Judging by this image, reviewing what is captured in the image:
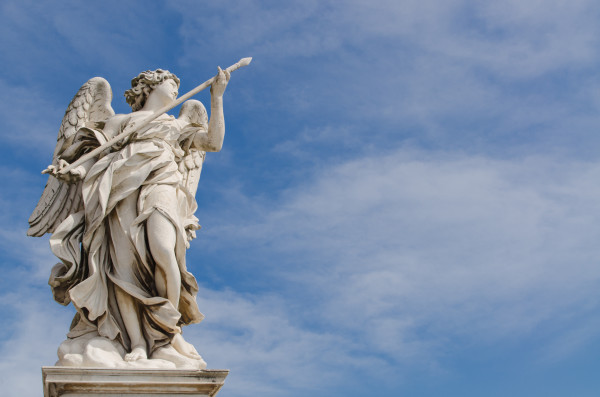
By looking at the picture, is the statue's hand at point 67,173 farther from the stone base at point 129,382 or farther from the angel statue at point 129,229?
the stone base at point 129,382

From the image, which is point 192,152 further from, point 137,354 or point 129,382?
point 129,382

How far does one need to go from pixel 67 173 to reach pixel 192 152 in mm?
1718

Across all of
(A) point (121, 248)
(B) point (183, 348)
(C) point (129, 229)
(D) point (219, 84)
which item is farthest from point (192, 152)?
(B) point (183, 348)

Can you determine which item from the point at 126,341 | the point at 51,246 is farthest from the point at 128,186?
the point at 126,341

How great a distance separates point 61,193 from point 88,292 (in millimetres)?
1612

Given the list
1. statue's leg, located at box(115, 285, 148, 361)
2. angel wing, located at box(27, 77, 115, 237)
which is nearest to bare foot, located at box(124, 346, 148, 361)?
statue's leg, located at box(115, 285, 148, 361)

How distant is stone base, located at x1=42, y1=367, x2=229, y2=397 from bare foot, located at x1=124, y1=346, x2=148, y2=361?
0.36 m

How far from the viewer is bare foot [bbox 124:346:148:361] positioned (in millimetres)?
8805

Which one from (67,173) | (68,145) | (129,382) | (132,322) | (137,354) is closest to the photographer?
(129,382)

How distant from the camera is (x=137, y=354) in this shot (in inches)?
349

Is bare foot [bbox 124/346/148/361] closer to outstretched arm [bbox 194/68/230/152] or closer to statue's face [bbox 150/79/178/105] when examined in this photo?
outstretched arm [bbox 194/68/230/152]

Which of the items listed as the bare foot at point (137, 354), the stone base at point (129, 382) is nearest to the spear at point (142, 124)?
the bare foot at point (137, 354)

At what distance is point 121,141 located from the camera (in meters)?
10.0

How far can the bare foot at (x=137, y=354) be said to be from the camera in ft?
28.9
